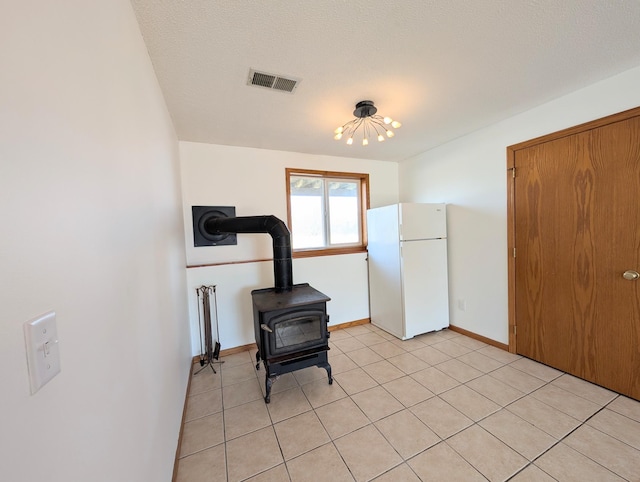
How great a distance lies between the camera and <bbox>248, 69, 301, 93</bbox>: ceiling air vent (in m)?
1.71

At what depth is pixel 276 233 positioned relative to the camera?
2402mm

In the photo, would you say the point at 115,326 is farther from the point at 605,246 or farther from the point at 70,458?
the point at 605,246

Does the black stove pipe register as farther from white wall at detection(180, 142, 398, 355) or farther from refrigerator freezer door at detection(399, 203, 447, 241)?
refrigerator freezer door at detection(399, 203, 447, 241)

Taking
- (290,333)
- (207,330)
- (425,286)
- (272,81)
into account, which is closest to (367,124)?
(272,81)

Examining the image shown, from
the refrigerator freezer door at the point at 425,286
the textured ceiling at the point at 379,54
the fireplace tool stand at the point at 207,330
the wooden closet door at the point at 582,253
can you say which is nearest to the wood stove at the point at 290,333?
the fireplace tool stand at the point at 207,330

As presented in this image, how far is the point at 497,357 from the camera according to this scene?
99.7 inches

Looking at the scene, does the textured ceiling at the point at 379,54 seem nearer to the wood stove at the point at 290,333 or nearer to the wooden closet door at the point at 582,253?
the wooden closet door at the point at 582,253

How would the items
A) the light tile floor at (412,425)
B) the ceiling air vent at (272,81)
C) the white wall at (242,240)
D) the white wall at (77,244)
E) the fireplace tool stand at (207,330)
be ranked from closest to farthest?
the white wall at (77,244) → the light tile floor at (412,425) → the ceiling air vent at (272,81) → the fireplace tool stand at (207,330) → the white wall at (242,240)

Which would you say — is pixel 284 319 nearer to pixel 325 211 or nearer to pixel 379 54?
pixel 325 211

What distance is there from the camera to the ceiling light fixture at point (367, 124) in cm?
208

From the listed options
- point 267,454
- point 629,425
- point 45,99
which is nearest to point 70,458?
point 45,99

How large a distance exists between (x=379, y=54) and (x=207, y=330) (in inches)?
109

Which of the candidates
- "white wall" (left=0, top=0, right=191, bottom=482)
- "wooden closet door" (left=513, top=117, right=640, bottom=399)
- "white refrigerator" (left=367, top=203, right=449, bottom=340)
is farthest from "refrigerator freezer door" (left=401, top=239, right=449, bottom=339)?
"white wall" (left=0, top=0, right=191, bottom=482)

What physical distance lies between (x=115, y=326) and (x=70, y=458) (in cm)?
35
